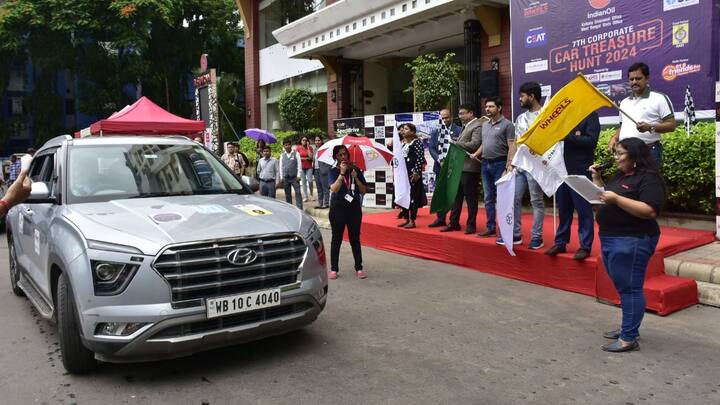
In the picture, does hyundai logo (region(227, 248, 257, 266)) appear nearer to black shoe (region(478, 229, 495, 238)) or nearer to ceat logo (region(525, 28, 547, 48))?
black shoe (region(478, 229, 495, 238))

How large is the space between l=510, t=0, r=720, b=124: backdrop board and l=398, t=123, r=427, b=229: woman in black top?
3236 millimetres

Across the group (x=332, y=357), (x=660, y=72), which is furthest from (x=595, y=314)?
(x=660, y=72)

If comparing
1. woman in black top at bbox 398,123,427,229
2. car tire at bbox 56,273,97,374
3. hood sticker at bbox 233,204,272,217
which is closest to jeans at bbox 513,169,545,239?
woman in black top at bbox 398,123,427,229

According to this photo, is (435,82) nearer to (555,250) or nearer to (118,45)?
(555,250)

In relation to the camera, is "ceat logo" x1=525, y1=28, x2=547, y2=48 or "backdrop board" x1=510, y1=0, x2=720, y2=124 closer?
"backdrop board" x1=510, y1=0, x2=720, y2=124

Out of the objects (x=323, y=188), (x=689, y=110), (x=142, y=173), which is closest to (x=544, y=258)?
(x=689, y=110)

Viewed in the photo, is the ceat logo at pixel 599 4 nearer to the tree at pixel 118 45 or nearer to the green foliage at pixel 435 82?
the green foliage at pixel 435 82

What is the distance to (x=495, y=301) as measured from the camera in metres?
5.80

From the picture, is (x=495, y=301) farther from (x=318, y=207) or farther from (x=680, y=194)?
(x=318, y=207)

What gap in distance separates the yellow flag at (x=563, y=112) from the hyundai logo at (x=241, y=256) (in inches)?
127

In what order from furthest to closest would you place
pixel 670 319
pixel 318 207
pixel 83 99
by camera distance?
pixel 83 99
pixel 318 207
pixel 670 319

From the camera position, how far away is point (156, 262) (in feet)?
11.5

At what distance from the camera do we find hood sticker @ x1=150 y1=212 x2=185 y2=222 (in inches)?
154

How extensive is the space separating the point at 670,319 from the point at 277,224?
3.71 meters
